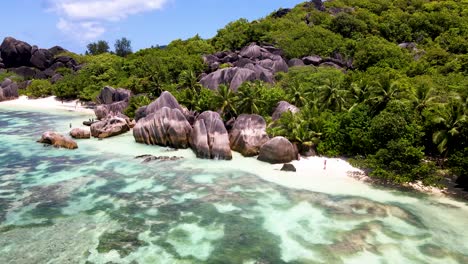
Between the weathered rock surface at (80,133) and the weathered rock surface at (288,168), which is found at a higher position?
the weathered rock surface at (80,133)

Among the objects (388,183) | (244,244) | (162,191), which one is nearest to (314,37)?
(388,183)

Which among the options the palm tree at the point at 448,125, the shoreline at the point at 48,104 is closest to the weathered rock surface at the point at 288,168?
the palm tree at the point at 448,125

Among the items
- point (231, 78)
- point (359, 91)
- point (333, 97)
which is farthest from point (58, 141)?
point (359, 91)

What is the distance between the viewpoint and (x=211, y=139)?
39.7 metres

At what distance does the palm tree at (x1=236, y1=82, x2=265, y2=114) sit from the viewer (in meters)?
45.4

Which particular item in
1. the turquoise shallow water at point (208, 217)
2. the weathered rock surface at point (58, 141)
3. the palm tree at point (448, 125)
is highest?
the palm tree at point (448, 125)

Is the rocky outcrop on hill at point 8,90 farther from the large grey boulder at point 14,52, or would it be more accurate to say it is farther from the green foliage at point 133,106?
the green foliage at point 133,106

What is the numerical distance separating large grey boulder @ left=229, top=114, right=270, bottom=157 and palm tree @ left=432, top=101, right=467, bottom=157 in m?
16.0

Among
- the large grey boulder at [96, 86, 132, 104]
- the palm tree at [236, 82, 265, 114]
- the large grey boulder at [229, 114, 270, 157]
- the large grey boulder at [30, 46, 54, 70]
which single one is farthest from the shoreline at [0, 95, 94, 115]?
the large grey boulder at [229, 114, 270, 157]

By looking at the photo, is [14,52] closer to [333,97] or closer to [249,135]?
[249,135]

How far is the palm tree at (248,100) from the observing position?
149 feet

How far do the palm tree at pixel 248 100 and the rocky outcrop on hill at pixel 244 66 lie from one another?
11.5 meters

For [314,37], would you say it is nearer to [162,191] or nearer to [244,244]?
Answer: [162,191]

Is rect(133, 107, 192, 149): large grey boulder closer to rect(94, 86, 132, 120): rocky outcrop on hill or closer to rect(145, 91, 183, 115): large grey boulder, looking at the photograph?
rect(145, 91, 183, 115): large grey boulder
